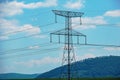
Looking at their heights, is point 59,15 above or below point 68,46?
above

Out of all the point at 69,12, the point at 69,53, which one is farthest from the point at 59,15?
the point at 69,53

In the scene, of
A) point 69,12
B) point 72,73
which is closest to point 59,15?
point 69,12

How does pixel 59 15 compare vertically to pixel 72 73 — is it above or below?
above

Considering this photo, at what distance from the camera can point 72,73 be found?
40.5m

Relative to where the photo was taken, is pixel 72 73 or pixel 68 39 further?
pixel 72 73

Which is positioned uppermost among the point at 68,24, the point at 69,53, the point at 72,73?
the point at 68,24

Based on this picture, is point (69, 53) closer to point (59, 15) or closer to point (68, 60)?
point (68, 60)

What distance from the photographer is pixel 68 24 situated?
38.2 m

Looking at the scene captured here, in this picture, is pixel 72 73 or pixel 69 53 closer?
pixel 69 53

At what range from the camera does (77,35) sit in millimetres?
38719

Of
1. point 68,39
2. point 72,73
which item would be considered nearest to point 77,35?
point 68,39

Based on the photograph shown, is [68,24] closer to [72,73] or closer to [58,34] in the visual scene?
[58,34]

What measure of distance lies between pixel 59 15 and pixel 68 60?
4.96 m

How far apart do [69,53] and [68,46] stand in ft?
2.56
